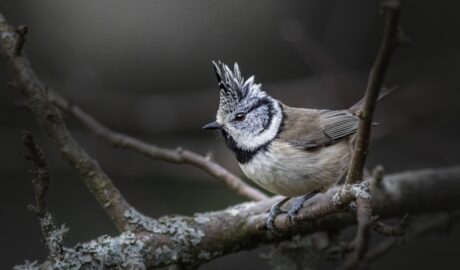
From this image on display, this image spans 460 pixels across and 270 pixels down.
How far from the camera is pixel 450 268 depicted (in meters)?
4.39

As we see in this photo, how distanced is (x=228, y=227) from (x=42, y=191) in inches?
52.0

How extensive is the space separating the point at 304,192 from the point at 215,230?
62 centimetres

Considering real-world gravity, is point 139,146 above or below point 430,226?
above

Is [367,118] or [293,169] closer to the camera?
[367,118]

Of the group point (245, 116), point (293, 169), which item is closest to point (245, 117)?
point (245, 116)

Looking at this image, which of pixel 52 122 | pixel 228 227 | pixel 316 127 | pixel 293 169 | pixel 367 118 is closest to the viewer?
pixel 367 118

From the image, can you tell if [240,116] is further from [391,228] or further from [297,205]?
[391,228]

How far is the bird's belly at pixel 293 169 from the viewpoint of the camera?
355cm

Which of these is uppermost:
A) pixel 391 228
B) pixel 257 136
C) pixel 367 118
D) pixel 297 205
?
pixel 257 136

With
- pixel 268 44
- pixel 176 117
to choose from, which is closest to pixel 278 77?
pixel 268 44

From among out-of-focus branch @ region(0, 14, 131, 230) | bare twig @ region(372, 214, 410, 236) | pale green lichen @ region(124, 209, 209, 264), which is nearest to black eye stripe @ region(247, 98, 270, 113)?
pale green lichen @ region(124, 209, 209, 264)

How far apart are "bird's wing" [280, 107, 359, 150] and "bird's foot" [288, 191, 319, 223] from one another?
0.32m

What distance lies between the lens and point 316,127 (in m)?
4.07

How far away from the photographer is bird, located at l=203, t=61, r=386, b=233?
3.60 m
